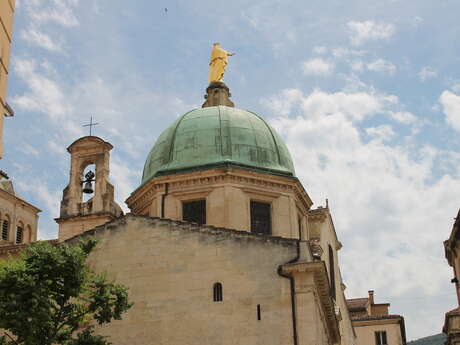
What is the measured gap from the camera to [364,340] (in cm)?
5728

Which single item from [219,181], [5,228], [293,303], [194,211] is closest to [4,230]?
[5,228]

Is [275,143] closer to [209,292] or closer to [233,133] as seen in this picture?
[233,133]

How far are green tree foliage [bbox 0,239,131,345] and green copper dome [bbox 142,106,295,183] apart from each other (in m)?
15.4

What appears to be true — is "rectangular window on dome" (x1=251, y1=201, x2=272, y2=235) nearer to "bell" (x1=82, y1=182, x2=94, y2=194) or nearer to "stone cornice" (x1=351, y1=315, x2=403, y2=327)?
"bell" (x1=82, y1=182, x2=94, y2=194)

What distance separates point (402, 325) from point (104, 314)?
3927 centimetres

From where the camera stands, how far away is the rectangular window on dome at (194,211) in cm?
3753

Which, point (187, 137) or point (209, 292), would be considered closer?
point (209, 292)

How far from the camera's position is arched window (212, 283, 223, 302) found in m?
29.0

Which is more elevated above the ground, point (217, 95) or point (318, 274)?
point (217, 95)

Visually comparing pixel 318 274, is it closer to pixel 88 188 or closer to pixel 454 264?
pixel 88 188

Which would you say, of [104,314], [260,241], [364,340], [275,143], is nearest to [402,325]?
[364,340]

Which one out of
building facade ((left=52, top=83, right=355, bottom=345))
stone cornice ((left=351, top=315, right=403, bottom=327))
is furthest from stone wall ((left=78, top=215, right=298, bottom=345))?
stone cornice ((left=351, top=315, right=403, bottom=327))

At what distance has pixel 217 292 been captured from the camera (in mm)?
29109

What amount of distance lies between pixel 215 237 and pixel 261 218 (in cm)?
833
